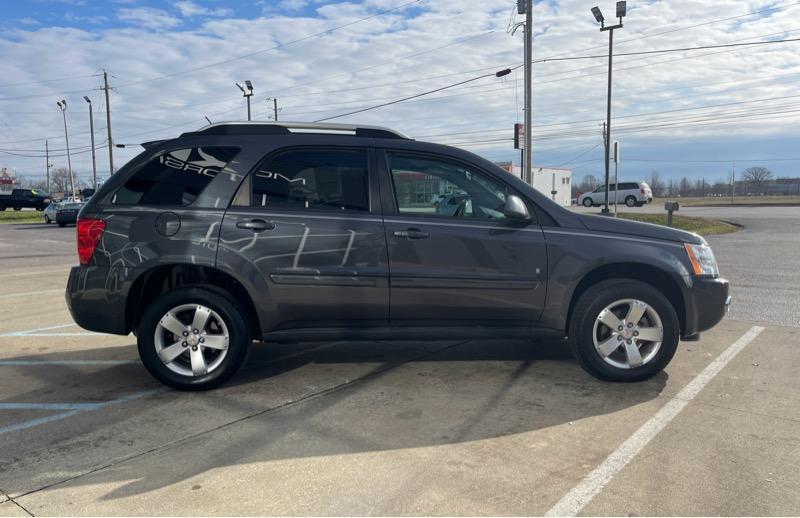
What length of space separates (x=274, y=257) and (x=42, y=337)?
3.50 metres

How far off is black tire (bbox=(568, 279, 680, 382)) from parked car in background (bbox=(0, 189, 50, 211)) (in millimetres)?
56741

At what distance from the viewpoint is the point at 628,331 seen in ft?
14.5

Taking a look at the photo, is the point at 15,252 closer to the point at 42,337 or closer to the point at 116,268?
the point at 42,337

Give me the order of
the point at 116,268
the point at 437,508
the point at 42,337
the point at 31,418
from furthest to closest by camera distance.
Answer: the point at 42,337 → the point at 116,268 → the point at 31,418 → the point at 437,508

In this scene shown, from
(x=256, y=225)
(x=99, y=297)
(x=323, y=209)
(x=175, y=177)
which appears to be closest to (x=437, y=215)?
(x=323, y=209)

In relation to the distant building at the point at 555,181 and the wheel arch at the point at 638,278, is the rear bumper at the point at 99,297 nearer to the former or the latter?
the wheel arch at the point at 638,278

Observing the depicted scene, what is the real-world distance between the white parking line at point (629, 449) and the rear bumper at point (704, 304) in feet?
1.49

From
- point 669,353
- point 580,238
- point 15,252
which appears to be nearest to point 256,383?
point 580,238

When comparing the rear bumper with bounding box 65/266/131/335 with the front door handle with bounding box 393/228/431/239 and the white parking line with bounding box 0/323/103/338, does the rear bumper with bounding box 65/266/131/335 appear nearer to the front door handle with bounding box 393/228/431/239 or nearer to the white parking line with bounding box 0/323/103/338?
the front door handle with bounding box 393/228/431/239

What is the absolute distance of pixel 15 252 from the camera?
16.7 m

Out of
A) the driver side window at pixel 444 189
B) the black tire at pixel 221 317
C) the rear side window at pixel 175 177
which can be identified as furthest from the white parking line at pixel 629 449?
the rear side window at pixel 175 177

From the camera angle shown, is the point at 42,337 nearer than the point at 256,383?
No

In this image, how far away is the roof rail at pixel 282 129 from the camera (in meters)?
4.44

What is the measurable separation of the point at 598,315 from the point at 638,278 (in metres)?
0.51
